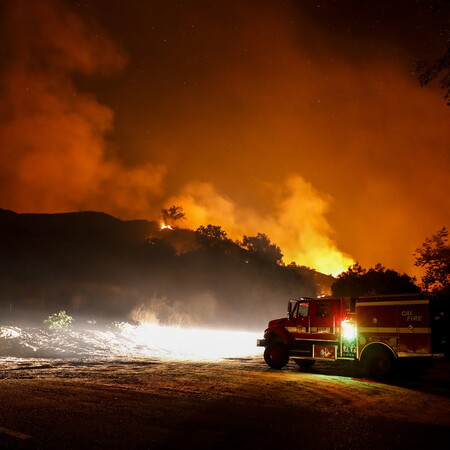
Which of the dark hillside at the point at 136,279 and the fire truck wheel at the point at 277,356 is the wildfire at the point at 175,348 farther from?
the dark hillside at the point at 136,279

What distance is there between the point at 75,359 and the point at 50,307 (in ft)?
55.6

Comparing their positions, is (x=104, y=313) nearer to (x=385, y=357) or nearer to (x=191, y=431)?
(x=385, y=357)

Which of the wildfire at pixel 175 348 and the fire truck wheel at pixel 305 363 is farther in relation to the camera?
the wildfire at pixel 175 348

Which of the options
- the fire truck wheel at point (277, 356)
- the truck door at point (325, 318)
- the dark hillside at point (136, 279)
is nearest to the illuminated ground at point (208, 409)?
the truck door at point (325, 318)

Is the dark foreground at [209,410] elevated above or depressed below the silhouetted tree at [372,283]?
below

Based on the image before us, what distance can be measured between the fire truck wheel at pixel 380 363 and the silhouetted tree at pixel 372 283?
2792 centimetres

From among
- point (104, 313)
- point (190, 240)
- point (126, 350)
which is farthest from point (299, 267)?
point (126, 350)

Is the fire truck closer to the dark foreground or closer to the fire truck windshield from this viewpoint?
the fire truck windshield

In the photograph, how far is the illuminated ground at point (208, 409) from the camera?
228 inches

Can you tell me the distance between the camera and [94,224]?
317 feet

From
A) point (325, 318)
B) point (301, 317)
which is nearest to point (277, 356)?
point (301, 317)

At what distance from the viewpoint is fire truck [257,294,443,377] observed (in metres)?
13.0

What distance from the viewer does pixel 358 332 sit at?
14.1 meters

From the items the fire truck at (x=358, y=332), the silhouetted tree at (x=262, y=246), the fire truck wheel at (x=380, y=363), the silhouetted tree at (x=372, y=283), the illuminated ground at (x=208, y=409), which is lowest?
the illuminated ground at (x=208, y=409)
